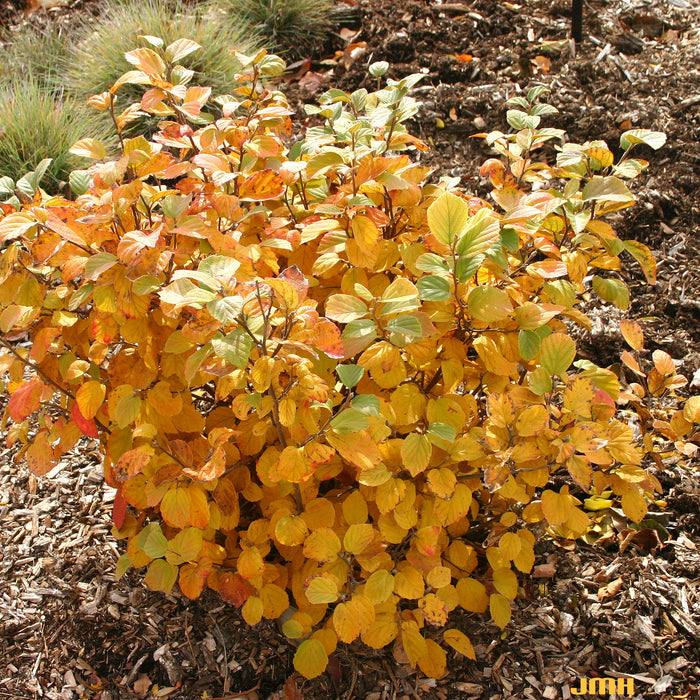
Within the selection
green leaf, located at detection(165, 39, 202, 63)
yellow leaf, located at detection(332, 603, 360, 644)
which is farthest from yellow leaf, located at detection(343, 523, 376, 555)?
green leaf, located at detection(165, 39, 202, 63)

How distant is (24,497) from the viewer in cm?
241

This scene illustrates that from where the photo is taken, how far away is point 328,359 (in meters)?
1.56

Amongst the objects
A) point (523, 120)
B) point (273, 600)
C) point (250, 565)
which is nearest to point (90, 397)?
point (250, 565)

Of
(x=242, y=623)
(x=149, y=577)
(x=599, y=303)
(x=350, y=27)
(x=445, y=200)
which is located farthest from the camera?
(x=350, y=27)

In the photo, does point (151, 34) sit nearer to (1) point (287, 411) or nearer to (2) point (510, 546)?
(1) point (287, 411)

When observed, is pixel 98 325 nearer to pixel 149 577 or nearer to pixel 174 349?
pixel 174 349

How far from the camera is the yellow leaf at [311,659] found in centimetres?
156

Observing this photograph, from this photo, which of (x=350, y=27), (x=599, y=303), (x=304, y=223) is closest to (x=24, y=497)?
(x=304, y=223)

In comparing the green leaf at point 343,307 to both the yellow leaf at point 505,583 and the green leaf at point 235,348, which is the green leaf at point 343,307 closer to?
the green leaf at point 235,348

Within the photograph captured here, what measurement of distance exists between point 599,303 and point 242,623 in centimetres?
180

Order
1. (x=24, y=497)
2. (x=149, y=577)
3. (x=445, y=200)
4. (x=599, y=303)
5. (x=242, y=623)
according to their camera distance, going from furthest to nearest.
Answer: (x=599, y=303), (x=24, y=497), (x=242, y=623), (x=149, y=577), (x=445, y=200)

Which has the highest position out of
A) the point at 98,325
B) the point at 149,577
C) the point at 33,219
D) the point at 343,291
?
the point at 33,219

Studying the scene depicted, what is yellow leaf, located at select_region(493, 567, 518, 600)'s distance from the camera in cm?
166

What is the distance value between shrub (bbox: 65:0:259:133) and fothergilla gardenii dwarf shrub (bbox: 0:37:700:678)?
2.54m
